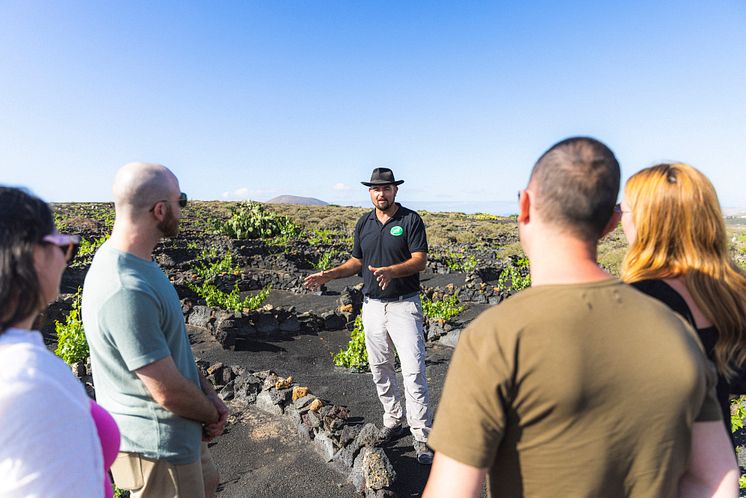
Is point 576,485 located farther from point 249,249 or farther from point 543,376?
point 249,249

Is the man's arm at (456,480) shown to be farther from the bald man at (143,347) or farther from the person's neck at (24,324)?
the bald man at (143,347)

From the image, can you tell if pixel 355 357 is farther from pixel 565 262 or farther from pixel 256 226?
pixel 256 226

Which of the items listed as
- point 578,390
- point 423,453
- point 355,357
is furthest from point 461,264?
point 578,390

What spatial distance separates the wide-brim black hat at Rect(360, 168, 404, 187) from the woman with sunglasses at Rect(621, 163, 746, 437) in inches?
110

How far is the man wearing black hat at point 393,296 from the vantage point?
4020 mm

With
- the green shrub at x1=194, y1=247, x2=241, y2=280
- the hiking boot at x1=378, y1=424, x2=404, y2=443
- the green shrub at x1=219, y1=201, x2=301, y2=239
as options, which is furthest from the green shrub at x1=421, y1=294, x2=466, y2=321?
the green shrub at x1=219, y1=201, x2=301, y2=239

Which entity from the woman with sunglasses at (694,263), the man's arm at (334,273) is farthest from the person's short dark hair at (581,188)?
the man's arm at (334,273)

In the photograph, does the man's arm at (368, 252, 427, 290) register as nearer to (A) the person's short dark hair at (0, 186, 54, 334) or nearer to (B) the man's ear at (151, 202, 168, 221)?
(B) the man's ear at (151, 202, 168, 221)

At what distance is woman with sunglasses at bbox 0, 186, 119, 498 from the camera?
1.08m

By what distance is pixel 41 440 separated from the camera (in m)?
1.09

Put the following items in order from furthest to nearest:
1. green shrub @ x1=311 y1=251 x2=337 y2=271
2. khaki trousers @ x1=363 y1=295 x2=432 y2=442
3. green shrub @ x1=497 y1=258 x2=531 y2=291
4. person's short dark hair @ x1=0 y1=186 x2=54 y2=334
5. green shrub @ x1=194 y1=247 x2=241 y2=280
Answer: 1. green shrub @ x1=311 y1=251 x2=337 y2=271
2. green shrub @ x1=194 y1=247 x2=241 y2=280
3. green shrub @ x1=497 y1=258 x2=531 y2=291
4. khaki trousers @ x1=363 y1=295 x2=432 y2=442
5. person's short dark hair @ x1=0 y1=186 x2=54 y2=334

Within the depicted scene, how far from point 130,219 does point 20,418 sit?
109cm

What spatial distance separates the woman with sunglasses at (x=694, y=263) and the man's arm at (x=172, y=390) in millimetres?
1762

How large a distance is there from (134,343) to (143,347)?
1.4 inches
